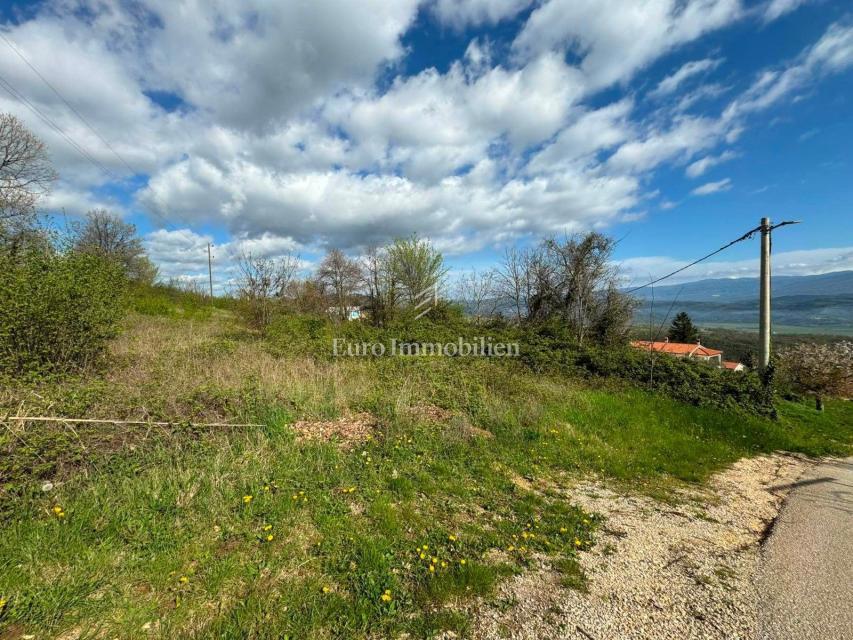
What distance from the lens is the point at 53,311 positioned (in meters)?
6.02

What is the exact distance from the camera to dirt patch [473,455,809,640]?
2.26m

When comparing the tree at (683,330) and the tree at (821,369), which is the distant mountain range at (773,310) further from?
the tree at (821,369)

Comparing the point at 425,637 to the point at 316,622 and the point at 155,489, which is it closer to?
the point at 316,622

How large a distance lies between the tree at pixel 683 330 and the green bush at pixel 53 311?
38.4 m

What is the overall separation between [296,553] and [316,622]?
0.72 m

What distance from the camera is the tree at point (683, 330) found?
3083 centimetres

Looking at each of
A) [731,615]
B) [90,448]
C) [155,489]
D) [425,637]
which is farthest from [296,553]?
[731,615]

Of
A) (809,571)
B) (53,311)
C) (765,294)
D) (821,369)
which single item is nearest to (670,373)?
(765,294)

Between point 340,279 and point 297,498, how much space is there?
1800 cm

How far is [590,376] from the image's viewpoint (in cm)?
1063

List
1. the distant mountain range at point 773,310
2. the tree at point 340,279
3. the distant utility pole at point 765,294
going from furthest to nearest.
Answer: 1. the distant mountain range at point 773,310
2. the tree at point 340,279
3. the distant utility pole at point 765,294

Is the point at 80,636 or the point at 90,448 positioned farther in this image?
the point at 90,448

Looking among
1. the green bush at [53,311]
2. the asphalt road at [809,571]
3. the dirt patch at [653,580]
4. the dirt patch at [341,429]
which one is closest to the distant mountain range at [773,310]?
the asphalt road at [809,571]

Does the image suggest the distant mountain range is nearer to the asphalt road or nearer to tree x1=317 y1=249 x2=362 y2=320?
the asphalt road
